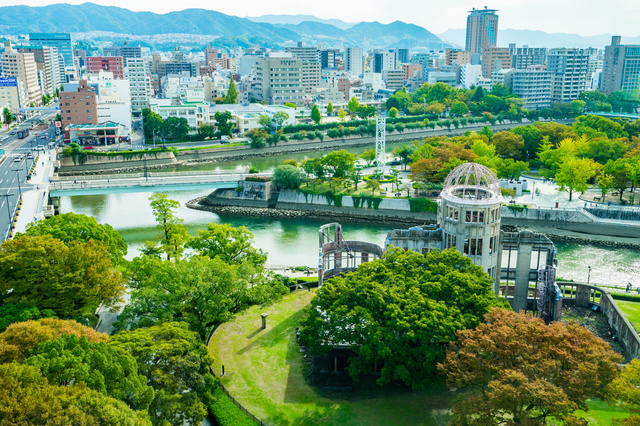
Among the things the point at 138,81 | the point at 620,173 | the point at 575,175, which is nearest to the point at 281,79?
the point at 138,81

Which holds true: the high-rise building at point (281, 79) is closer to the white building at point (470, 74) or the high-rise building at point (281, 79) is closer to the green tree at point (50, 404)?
the white building at point (470, 74)

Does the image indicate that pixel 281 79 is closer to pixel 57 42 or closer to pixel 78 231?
pixel 78 231

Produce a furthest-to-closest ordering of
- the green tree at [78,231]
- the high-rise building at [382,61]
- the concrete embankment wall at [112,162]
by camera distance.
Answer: the high-rise building at [382,61], the concrete embankment wall at [112,162], the green tree at [78,231]

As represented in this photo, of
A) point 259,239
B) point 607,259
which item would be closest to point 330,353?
point 259,239

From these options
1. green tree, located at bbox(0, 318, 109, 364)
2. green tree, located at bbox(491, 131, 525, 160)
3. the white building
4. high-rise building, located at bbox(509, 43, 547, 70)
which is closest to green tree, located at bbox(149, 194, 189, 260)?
green tree, located at bbox(0, 318, 109, 364)

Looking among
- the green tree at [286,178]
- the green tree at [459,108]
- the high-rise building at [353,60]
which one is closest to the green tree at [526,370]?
the green tree at [286,178]

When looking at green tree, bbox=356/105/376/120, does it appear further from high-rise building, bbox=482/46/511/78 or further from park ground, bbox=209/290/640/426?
park ground, bbox=209/290/640/426

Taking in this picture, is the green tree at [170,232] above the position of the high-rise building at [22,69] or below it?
below
